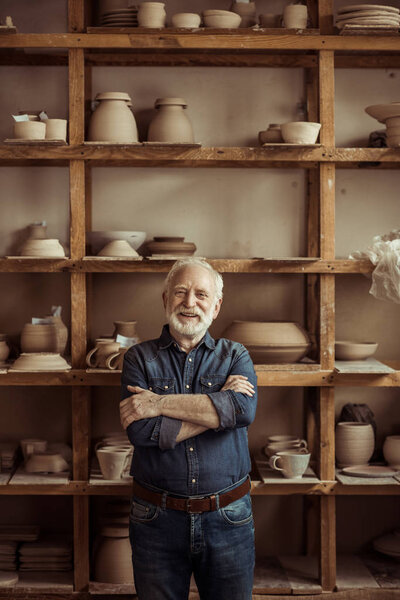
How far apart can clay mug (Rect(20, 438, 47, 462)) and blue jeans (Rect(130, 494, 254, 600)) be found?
114 cm

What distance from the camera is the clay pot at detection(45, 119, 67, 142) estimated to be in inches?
132

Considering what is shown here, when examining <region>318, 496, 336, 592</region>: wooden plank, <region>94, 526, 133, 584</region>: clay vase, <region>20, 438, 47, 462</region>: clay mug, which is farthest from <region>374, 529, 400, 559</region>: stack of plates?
<region>20, 438, 47, 462</region>: clay mug

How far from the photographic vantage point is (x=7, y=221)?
12.4 feet

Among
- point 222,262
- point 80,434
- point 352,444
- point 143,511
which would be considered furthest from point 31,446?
point 352,444

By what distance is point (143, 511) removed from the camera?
2.58 m

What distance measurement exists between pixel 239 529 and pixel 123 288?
1.61 m

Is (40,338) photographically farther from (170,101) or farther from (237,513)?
(237,513)

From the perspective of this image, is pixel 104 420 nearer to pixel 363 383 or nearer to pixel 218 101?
pixel 363 383

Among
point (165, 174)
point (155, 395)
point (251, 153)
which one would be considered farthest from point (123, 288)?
point (155, 395)

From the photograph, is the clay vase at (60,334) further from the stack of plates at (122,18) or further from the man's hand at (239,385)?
the stack of plates at (122,18)

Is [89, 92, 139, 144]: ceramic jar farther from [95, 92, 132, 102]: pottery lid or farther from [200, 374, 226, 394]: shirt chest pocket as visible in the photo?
[200, 374, 226, 394]: shirt chest pocket

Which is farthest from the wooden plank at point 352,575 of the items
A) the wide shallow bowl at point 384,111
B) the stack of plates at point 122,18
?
the stack of plates at point 122,18

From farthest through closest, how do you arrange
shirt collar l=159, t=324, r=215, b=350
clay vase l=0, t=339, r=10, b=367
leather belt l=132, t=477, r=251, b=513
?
clay vase l=0, t=339, r=10, b=367 < shirt collar l=159, t=324, r=215, b=350 < leather belt l=132, t=477, r=251, b=513

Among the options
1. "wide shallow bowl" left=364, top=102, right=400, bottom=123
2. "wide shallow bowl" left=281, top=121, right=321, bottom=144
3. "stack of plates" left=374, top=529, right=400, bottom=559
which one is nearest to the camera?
"wide shallow bowl" left=281, top=121, right=321, bottom=144
